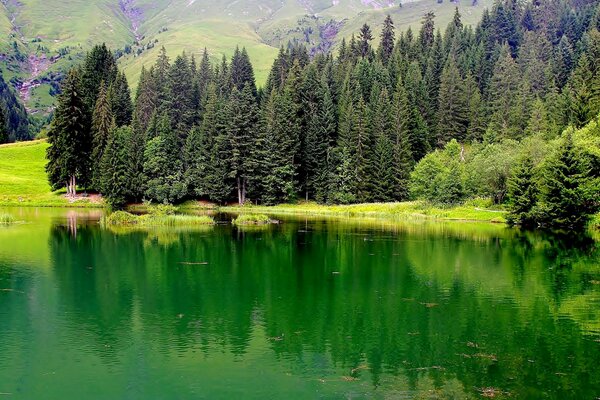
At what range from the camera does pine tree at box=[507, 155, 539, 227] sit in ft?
256

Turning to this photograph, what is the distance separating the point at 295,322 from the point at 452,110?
370 ft

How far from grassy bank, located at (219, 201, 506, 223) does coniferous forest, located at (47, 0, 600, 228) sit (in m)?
3.06

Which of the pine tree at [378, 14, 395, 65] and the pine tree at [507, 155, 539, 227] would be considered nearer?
the pine tree at [507, 155, 539, 227]

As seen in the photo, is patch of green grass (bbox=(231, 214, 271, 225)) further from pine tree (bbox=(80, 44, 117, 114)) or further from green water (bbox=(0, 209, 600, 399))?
pine tree (bbox=(80, 44, 117, 114))

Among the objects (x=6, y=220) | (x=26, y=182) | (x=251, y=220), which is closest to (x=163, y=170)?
(x=26, y=182)

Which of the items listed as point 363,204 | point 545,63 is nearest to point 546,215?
point 363,204

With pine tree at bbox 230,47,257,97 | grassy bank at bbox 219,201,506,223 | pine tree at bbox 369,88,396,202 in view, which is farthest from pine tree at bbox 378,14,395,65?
grassy bank at bbox 219,201,506,223

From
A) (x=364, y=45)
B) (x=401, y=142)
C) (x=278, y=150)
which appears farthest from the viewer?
(x=364, y=45)

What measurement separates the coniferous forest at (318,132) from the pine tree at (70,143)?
26 cm

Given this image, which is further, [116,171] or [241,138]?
[241,138]

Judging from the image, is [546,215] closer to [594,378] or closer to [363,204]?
[363,204]

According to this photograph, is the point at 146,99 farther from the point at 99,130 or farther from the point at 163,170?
the point at 163,170

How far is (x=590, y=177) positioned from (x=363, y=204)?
138ft

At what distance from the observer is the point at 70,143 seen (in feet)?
358
